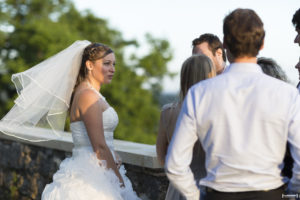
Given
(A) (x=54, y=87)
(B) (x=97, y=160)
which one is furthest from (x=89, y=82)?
(B) (x=97, y=160)

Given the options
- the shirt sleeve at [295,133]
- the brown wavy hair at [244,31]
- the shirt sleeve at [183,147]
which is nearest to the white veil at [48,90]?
the shirt sleeve at [183,147]

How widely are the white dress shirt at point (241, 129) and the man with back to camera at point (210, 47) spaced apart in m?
1.52

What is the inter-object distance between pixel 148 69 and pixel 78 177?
28.0m

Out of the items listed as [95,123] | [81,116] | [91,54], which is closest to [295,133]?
[95,123]

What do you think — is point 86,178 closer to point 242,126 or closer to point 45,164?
point 242,126

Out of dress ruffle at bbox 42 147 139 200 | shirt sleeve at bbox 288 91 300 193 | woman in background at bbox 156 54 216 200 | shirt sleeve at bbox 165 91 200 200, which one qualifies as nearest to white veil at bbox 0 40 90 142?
dress ruffle at bbox 42 147 139 200

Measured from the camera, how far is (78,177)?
2.99 meters

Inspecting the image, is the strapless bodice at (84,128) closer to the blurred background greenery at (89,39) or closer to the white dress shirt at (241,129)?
the white dress shirt at (241,129)

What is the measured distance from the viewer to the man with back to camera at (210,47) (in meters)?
3.39

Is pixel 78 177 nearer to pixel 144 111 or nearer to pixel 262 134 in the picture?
pixel 262 134

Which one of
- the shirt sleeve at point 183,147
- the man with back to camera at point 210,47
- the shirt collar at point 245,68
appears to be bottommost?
the shirt sleeve at point 183,147

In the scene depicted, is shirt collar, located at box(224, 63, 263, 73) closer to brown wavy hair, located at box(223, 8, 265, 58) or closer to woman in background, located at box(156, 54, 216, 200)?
brown wavy hair, located at box(223, 8, 265, 58)

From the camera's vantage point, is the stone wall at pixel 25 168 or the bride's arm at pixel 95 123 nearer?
the bride's arm at pixel 95 123

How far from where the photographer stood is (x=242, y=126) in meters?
1.79
